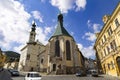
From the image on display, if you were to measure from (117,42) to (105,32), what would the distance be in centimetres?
689

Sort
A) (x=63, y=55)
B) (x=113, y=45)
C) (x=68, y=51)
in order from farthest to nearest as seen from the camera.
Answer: (x=68, y=51) < (x=63, y=55) < (x=113, y=45)

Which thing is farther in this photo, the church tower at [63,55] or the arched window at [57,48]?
the arched window at [57,48]

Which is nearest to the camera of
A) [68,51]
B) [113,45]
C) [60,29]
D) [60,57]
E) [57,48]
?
[113,45]

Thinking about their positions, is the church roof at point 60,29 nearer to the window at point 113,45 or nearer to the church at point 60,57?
the church at point 60,57

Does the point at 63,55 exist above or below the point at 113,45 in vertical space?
below

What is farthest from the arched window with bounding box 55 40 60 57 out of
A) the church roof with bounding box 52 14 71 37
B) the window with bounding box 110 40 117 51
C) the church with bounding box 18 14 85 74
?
the window with bounding box 110 40 117 51

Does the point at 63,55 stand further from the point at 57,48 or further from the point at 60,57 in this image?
the point at 57,48

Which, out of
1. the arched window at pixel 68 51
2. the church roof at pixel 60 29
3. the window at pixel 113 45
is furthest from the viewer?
the church roof at pixel 60 29

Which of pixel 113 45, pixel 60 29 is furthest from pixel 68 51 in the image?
pixel 113 45

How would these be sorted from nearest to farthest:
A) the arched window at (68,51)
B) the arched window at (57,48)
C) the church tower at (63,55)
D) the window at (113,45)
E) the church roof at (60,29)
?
the window at (113,45)
the church tower at (63,55)
the arched window at (68,51)
the arched window at (57,48)
the church roof at (60,29)

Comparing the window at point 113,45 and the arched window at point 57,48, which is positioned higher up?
the arched window at point 57,48

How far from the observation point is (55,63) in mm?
40156

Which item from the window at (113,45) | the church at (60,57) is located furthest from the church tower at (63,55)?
the window at (113,45)

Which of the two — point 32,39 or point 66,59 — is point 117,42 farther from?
point 32,39
